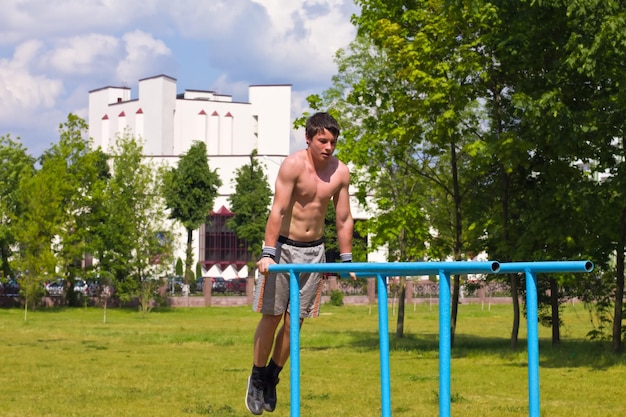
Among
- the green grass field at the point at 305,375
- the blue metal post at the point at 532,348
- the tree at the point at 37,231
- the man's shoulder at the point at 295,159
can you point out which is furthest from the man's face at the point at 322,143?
the tree at the point at 37,231

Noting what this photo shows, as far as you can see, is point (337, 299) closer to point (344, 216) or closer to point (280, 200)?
point (344, 216)

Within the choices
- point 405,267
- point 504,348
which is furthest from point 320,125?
point 504,348

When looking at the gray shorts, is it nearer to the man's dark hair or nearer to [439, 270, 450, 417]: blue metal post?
the man's dark hair

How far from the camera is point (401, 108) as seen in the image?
88.1 ft

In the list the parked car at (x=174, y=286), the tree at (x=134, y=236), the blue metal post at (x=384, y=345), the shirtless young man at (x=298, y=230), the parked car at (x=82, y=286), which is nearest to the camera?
the blue metal post at (x=384, y=345)

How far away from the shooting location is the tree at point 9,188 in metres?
57.6

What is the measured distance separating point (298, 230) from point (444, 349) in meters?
2.94

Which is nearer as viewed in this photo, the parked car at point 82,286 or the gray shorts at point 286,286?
the gray shorts at point 286,286

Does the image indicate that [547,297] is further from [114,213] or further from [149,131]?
[149,131]

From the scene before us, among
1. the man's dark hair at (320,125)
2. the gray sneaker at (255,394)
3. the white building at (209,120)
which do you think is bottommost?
the gray sneaker at (255,394)

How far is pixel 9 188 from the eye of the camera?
2397 inches

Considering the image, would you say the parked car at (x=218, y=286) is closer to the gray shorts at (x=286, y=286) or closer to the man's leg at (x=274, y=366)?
the man's leg at (x=274, y=366)

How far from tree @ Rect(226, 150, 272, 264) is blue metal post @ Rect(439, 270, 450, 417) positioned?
69.3 meters

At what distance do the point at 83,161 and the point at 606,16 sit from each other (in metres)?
42.7
